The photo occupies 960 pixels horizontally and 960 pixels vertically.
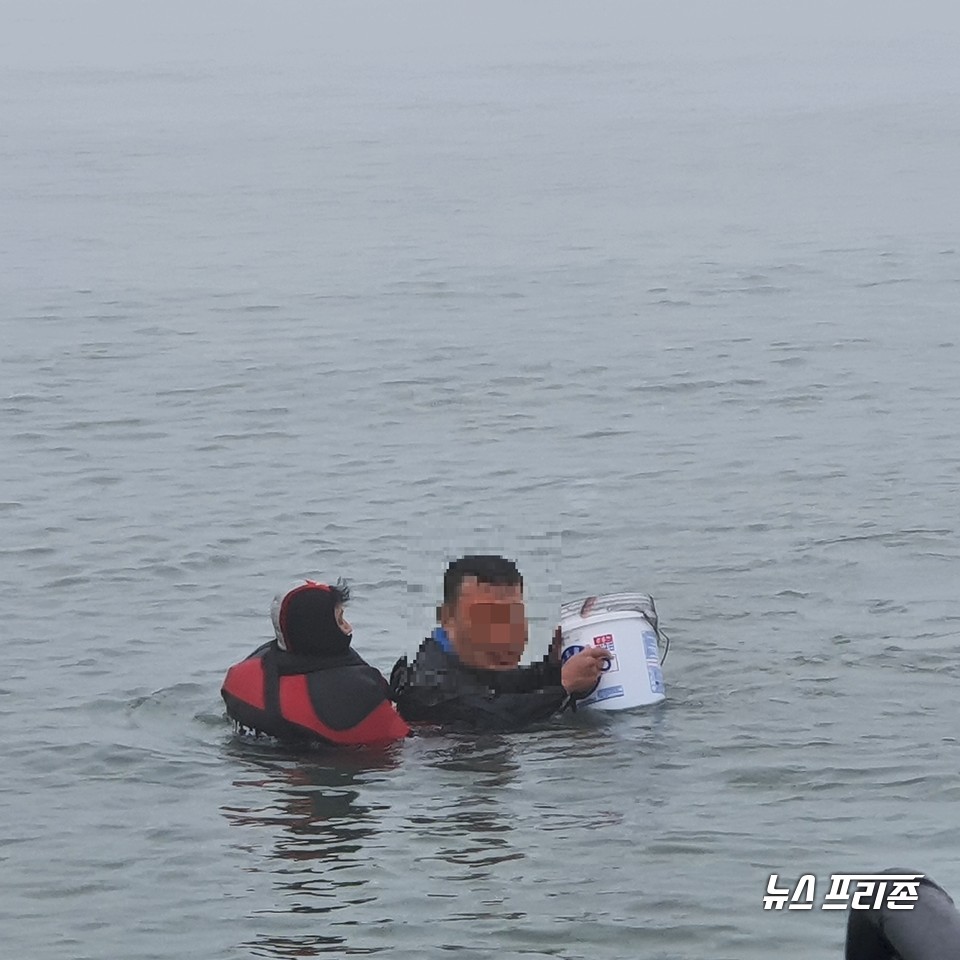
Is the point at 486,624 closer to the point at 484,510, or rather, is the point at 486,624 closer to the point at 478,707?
the point at 478,707

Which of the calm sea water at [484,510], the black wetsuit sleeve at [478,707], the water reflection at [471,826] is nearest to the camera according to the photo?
the water reflection at [471,826]

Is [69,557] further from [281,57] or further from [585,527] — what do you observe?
[281,57]

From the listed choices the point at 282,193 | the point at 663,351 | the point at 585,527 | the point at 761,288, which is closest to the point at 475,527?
the point at 585,527

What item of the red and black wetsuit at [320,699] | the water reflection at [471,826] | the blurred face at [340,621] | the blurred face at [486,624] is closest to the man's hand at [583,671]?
the blurred face at [486,624]

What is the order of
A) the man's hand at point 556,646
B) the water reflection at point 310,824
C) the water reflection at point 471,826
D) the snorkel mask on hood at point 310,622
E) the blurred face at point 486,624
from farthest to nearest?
the man's hand at point 556,646 < the blurred face at point 486,624 < the snorkel mask on hood at point 310,622 < the water reflection at point 471,826 < the water reflection at point 310,824

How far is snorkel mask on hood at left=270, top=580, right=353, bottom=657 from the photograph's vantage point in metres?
7.66

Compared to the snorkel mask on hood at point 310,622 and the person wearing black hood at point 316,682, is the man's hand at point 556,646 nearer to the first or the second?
the person wearing black hood at point 316,682

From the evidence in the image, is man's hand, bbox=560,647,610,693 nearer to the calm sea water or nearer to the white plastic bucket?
the white plastic bucket

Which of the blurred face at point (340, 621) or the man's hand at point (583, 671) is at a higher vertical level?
the blurred face at point (340, 621)

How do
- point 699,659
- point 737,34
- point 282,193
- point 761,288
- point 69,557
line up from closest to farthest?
point 699,659 → point 69,557 → point 761,288 → point 282,193 → point 737,34

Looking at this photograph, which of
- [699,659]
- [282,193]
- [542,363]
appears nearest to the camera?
[699,659]

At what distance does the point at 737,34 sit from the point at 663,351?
38.7 meters

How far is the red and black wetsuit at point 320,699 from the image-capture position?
7.72m

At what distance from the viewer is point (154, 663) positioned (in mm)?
9625
